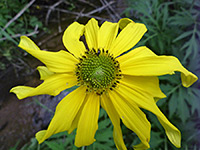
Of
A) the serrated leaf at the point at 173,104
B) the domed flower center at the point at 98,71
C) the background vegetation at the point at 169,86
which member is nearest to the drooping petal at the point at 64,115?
the domed flower center at the point at 98,71

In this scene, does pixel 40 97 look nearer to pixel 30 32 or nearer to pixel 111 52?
pixel 30 32

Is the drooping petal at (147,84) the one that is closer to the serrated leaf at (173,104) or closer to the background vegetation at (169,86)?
the background vegetation at (169,86)

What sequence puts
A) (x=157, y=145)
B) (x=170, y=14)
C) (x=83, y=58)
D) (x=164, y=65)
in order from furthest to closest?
(x=170, y=14), (x=157, y=145), (x=83, y=58), (x=164, y=65)

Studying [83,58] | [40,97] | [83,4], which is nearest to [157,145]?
[83,58]

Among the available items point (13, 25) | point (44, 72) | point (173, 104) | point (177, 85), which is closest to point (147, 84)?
point (44, 72)

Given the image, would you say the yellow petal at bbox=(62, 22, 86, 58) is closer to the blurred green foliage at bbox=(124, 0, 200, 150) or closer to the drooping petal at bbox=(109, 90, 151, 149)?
the drooping petal at bbox=(109, 90, 151, 149)

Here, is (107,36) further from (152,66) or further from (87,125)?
(87,125)

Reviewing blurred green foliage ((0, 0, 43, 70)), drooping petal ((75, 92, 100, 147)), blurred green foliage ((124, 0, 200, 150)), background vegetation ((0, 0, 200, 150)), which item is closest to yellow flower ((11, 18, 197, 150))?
drooping petal ((75, 92, 100, 147))
